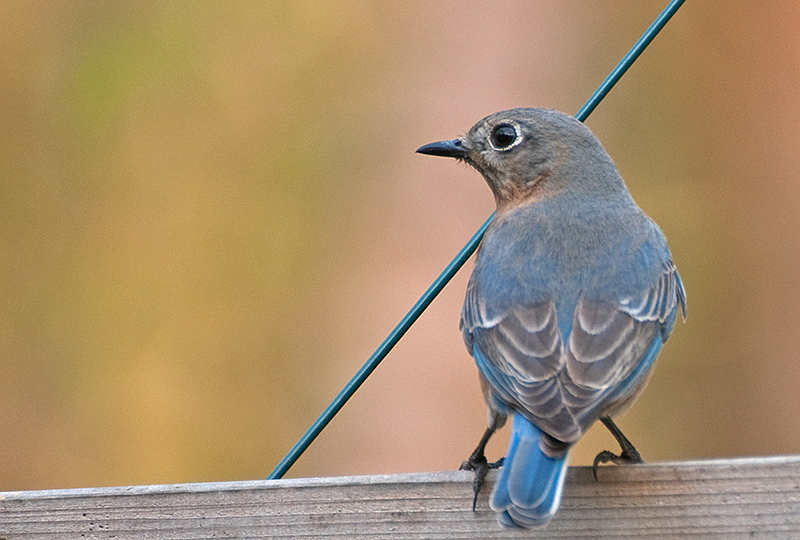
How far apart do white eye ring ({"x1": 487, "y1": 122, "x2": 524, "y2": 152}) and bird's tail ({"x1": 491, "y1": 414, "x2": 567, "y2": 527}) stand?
1399 millimetres

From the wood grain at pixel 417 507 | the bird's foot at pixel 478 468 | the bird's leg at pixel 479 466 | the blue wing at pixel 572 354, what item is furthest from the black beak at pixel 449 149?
the wood grain at pixel 417 507

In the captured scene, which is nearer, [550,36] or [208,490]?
[208,490]

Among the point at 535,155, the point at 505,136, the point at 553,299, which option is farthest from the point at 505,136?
the point at 553,299

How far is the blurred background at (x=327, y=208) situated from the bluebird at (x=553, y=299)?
1.63 meters

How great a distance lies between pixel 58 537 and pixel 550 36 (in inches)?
139

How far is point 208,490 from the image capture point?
248cm

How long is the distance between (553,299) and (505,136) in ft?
2.85

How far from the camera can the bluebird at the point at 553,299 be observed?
7.91ft

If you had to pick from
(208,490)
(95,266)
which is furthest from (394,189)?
(208,490)

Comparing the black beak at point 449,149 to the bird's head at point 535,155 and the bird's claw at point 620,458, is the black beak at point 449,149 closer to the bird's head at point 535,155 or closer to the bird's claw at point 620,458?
the bird's head at point 535,155

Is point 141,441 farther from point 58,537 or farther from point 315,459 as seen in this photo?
point 58,537

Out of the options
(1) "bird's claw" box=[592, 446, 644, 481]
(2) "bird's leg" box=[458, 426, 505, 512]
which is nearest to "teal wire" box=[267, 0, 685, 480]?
(2) "bird's leg" box=[458, 426, 505, 512]

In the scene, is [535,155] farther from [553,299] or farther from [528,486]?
[528,486]

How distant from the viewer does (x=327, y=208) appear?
5191 mm
